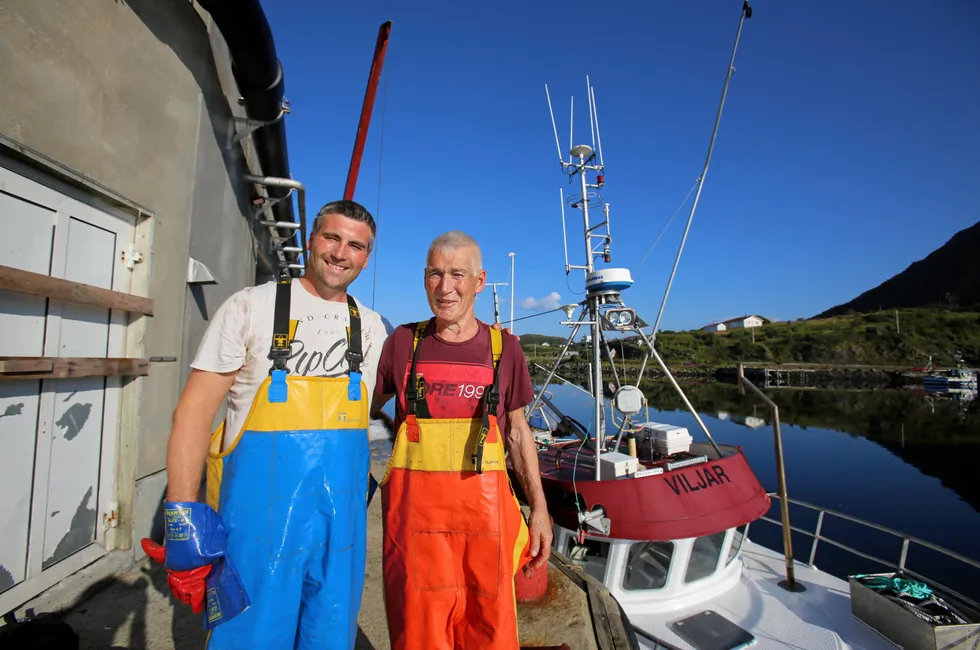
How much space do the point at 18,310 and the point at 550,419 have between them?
957 centimetres

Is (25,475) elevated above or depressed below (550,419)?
above

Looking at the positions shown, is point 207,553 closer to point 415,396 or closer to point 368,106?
point 415,396

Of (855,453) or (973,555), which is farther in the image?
(855,453)

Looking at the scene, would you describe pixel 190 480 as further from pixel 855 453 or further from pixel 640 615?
pixel 855 453

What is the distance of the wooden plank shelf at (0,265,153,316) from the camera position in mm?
2260

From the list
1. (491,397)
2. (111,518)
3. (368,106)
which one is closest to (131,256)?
(111,518)

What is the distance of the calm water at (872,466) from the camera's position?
14.2 m

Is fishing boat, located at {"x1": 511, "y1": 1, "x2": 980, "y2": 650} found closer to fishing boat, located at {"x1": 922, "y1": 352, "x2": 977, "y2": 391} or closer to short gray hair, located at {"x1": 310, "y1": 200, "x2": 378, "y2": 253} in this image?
short gray hair, located at {"x1": 310, "y1": 200, "x2": 378, "y2": 253}

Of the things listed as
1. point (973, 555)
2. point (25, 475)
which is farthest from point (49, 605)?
point (973, 555)

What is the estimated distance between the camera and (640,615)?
19.6ft


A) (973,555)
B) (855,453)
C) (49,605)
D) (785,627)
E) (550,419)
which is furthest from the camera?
(855,453)

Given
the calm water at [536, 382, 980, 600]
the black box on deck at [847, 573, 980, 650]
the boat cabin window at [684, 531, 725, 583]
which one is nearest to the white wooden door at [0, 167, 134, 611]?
the calm water at [536, 382, 980, 600]

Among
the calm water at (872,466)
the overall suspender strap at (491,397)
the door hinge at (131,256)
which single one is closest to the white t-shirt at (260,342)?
the overall suspender strap at (491,397)

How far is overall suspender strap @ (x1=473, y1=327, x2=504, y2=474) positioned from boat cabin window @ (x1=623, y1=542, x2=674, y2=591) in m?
4.96
